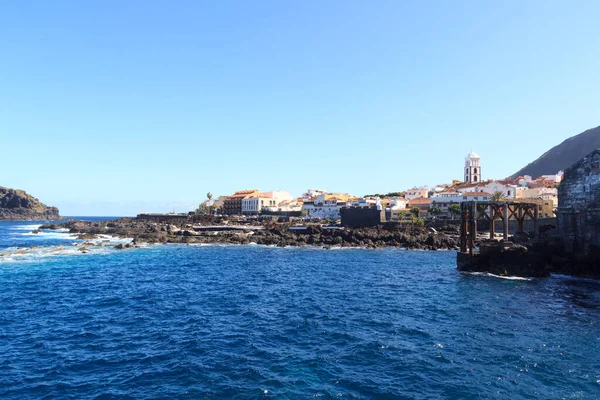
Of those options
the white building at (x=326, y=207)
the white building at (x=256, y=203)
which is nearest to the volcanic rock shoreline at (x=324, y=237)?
the white building at (x=326, y=207)

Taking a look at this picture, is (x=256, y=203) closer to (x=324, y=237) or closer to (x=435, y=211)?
(x=435, y=211)

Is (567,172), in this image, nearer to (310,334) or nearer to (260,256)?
(310,334)

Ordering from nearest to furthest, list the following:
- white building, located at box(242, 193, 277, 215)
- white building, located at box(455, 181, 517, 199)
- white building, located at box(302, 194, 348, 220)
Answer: white building, located at box(455, 181, 517, 199) → white building, located at box(302, 194, 348, 220) → white building, located at box(242, 193, 277, 215)

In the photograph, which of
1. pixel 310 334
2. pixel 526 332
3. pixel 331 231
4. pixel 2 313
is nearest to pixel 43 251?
pixel 2 313

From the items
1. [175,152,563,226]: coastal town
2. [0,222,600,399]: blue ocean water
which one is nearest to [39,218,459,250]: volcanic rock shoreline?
[175,152,563,226]: coastal town

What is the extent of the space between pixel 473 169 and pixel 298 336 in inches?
5119

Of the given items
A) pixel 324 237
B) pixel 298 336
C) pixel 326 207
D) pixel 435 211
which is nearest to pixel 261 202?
pixel 326 207

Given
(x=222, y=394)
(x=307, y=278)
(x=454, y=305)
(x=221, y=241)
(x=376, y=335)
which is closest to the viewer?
(x=222, y=394)

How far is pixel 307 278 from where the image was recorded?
37.8 meters

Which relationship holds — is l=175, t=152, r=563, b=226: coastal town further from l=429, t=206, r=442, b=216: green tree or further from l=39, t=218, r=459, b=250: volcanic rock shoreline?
l=39, t=218, r=459, b=250: volcanic rock shoreline

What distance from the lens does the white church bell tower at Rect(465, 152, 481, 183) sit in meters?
134

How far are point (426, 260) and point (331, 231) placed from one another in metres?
29.2

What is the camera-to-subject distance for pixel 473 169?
439 ft

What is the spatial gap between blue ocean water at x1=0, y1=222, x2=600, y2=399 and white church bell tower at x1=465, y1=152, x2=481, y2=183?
344 ft
